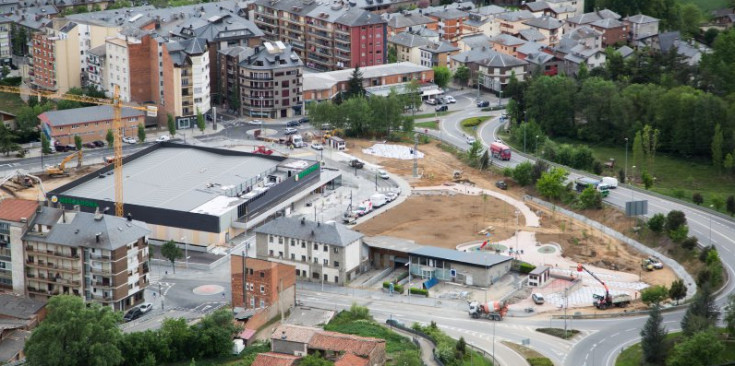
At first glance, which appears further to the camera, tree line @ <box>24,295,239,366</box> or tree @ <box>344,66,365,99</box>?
tree @ <box>344,66,365,99</box>

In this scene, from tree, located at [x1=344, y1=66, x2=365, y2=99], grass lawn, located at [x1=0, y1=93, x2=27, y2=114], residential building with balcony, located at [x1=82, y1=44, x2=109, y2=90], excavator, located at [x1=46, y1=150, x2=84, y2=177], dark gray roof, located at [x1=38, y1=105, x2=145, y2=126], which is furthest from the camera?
tree, located at [x1=344, y1=66, x2=365, y2=99]

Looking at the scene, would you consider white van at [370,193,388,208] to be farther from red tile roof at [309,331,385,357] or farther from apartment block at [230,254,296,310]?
red tile roof at [309,331,385,357]

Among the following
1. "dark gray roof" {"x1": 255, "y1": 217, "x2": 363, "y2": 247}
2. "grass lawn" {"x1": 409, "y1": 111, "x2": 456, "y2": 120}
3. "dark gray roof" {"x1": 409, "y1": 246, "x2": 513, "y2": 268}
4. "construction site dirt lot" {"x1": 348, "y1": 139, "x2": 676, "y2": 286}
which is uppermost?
"dark gray roof" {"x1": 255, "y1": 217, "x2": 363, "y2": 247}

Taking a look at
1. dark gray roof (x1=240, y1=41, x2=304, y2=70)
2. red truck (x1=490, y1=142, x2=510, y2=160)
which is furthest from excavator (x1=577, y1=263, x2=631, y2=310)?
dark gray roof (x1=240, y1=41, x2=304, y2=70)

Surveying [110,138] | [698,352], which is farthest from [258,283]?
[110,138]

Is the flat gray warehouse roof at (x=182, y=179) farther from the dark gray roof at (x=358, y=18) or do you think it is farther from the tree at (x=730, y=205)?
the dark gray roof at (x=358, y=18)

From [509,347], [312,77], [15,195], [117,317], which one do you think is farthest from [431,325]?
[312,77]

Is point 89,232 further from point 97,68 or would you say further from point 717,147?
point 717,147

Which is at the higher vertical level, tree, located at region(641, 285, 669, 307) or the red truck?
tree, located at region(641, 285, 669, 307)
